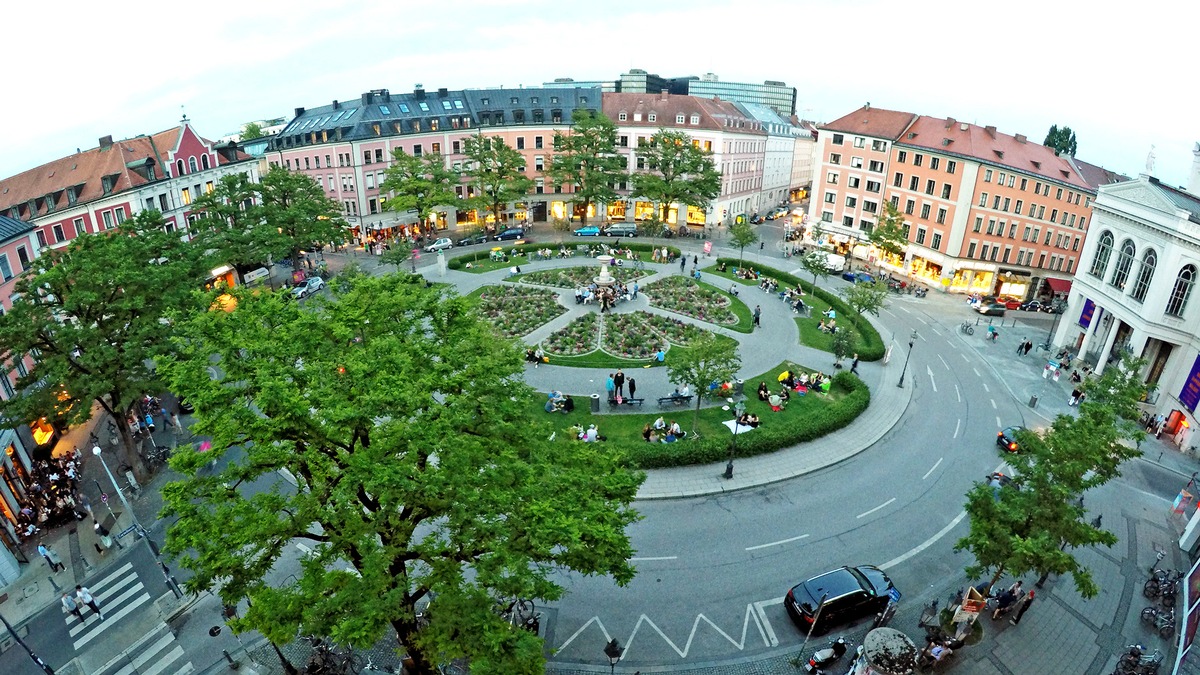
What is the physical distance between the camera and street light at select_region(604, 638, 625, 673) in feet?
62.1

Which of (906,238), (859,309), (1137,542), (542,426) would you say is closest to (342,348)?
(542,426)

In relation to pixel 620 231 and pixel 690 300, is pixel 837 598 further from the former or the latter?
pixel 620 231

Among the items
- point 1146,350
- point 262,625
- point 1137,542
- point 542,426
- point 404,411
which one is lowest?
point 1137,542

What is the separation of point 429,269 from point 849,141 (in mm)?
51846

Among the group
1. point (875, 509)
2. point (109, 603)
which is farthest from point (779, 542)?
point (109, 603)

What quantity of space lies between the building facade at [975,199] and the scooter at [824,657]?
5397 cm

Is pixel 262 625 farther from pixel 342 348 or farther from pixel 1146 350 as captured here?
pixel 1146 350

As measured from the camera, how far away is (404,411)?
50.5 ft

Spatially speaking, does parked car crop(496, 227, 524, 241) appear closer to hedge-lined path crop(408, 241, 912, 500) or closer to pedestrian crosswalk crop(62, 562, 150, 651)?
hedge-lined path crop(408, 241, 912, 500)

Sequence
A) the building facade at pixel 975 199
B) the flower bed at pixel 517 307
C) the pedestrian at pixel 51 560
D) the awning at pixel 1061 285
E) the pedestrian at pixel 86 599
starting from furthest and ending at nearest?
the awning at pixel 1061 285 < the building facade at pixel 975 199 < the flower bed at pixel 517 307 < the pedestrian at pixel 51 560 < the pedestrian at pixel 86 599

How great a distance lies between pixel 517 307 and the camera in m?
49.4

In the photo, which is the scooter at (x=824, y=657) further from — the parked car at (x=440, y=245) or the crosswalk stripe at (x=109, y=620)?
the parked car at (x=440, y=245)

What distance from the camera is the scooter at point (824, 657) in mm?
20156

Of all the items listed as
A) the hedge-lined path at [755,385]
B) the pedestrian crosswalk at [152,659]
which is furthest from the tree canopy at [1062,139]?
the pedestrian crosswalk at [152,659]
